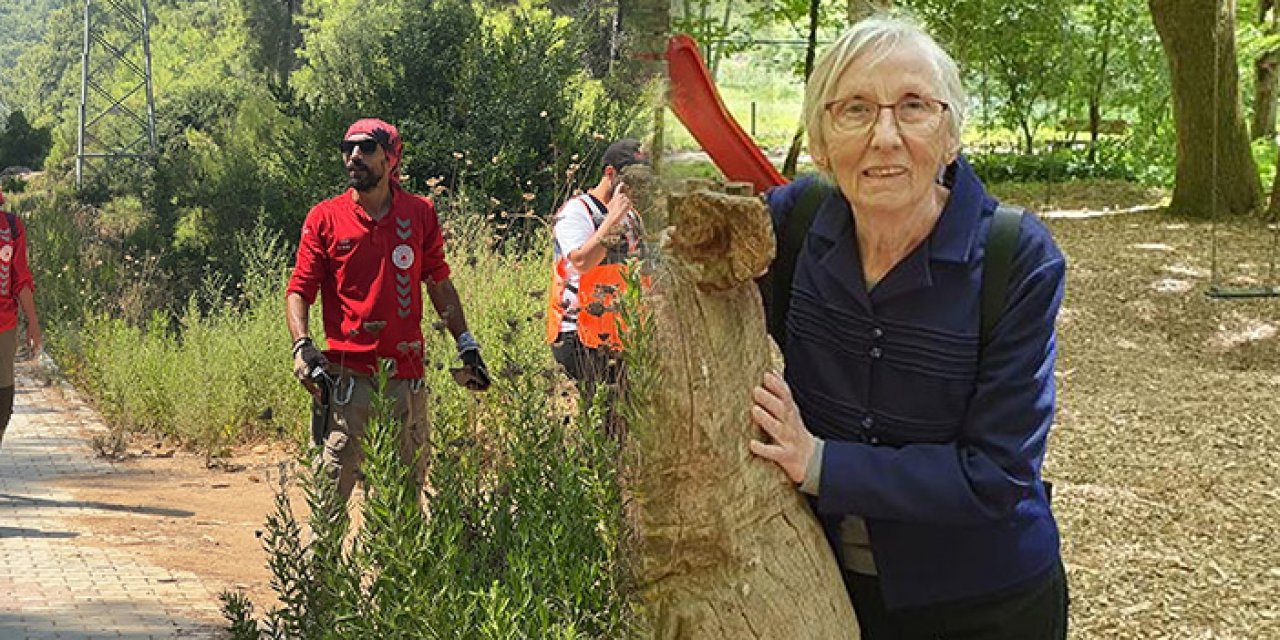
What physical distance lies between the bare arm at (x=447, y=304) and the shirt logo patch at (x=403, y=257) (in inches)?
9.1

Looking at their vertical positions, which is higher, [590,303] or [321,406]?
[590,303]

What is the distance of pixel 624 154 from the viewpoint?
295 cm

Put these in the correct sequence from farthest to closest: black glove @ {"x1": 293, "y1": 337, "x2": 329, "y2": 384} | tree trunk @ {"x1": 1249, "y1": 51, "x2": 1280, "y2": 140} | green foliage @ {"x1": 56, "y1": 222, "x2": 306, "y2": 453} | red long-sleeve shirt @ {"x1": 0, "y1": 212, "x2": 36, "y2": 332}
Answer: tree trunk @ {"x1": 1249, "y1": 51, "x2": 1280, "y2": 140} < green foliage @ {"x1": 56, "y1": 222, "x2": 306, "y2": 453} < red long-sleeve shirt @ {"x1": 0, "y1": 212, "x2": 36, "y2": 332} < black glove @ {"x1": 293, "y1": 337, "x2": 329, "y2": 384}

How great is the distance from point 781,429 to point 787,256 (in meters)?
0.21

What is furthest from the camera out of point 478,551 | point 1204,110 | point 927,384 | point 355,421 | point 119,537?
point 1204,110

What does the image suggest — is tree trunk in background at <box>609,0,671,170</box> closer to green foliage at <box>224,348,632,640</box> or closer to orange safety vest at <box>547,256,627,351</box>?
green foliage at <box>224,348,632,640</box>

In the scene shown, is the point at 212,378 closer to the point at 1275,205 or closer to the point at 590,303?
the point at 590,303

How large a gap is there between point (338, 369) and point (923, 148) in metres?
3.23

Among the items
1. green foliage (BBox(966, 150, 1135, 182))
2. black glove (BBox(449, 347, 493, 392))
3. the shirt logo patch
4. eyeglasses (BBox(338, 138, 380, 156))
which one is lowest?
green foliage (BBox(966, 150, 1135, 182))

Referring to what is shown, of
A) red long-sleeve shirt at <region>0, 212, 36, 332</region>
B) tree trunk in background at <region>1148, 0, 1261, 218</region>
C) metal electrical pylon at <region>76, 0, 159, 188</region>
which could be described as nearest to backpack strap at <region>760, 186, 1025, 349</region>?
red long-sleeve shirt at <region>0, 212, 36, 332</region>

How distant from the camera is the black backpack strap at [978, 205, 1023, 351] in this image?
150cm

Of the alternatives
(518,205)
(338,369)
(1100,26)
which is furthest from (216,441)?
(1100,26)

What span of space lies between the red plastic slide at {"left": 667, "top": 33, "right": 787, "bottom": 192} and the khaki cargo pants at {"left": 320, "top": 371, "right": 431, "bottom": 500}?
3034 millimetres

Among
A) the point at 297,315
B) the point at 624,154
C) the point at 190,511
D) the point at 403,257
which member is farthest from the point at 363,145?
the point at 190,511
